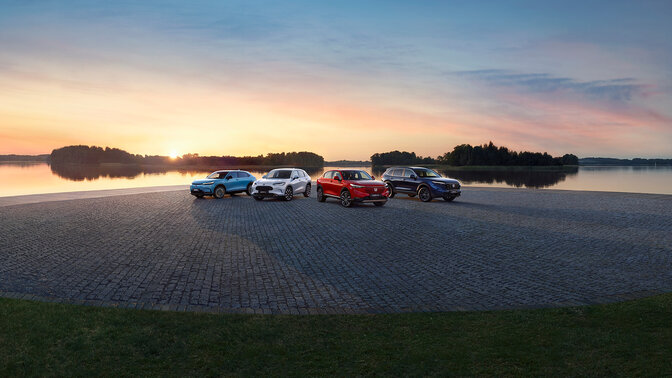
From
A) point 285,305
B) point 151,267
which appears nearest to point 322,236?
point 151,267

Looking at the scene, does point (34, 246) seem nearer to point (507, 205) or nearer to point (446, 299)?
point (446, 299)

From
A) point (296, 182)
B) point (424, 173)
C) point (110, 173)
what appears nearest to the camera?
point (424, 173)

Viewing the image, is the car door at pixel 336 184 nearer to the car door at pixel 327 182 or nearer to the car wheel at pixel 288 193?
the car door at pixel 327 182

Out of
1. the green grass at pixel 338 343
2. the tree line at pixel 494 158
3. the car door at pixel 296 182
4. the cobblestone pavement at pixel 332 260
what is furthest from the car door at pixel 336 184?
the tree line at pixel 494 158

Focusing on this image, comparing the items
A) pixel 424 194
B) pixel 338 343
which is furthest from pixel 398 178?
pixel 338 343

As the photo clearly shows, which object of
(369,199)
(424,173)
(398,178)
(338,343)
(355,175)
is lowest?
(338,343)

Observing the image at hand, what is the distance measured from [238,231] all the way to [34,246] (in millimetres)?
5125

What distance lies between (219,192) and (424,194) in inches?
480

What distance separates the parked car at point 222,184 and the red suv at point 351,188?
253 inches

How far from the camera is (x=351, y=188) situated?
63.7 feet

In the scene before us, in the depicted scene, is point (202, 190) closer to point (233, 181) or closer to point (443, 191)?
point (233, 181)

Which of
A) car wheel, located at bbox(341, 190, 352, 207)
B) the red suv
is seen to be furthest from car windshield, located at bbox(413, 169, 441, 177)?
car wheel, located at bbox(341, 190, 352, 207)

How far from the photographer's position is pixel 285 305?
5973mm

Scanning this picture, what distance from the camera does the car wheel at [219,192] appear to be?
78.6 feet
